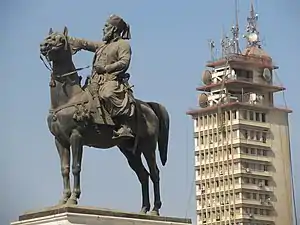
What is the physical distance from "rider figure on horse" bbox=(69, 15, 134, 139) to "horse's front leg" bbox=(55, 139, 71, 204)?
0.91 m

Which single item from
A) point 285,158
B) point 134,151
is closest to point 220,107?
point 285,158

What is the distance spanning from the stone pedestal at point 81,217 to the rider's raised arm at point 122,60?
2.61m

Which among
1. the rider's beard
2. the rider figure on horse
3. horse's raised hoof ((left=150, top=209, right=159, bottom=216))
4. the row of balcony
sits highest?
the row of balcony

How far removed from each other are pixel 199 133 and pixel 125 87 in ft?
296

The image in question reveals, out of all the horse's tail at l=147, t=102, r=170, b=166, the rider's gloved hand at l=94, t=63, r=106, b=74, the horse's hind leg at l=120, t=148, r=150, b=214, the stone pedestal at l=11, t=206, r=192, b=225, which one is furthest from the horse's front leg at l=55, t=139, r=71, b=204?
the horse's tail at l=147, t=102, r=170, b=166

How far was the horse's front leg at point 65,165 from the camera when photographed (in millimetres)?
16906

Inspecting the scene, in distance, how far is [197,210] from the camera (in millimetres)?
106812

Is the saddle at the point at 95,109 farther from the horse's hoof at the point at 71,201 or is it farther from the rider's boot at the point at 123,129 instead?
the horse's hoof at the point at 71,201

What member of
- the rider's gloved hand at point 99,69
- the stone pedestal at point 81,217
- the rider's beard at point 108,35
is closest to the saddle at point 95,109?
the rider's gloved hand at point 99,69

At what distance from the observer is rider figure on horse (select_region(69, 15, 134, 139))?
56.5 ft

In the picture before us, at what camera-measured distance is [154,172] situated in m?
18.3

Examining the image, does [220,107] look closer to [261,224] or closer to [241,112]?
[241,112]

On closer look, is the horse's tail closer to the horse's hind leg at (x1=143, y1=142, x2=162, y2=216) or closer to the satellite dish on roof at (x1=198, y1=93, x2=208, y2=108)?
the horse's hind leg at (x1=143, y1=142, x2=162, y2=216)

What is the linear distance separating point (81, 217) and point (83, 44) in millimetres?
3420
